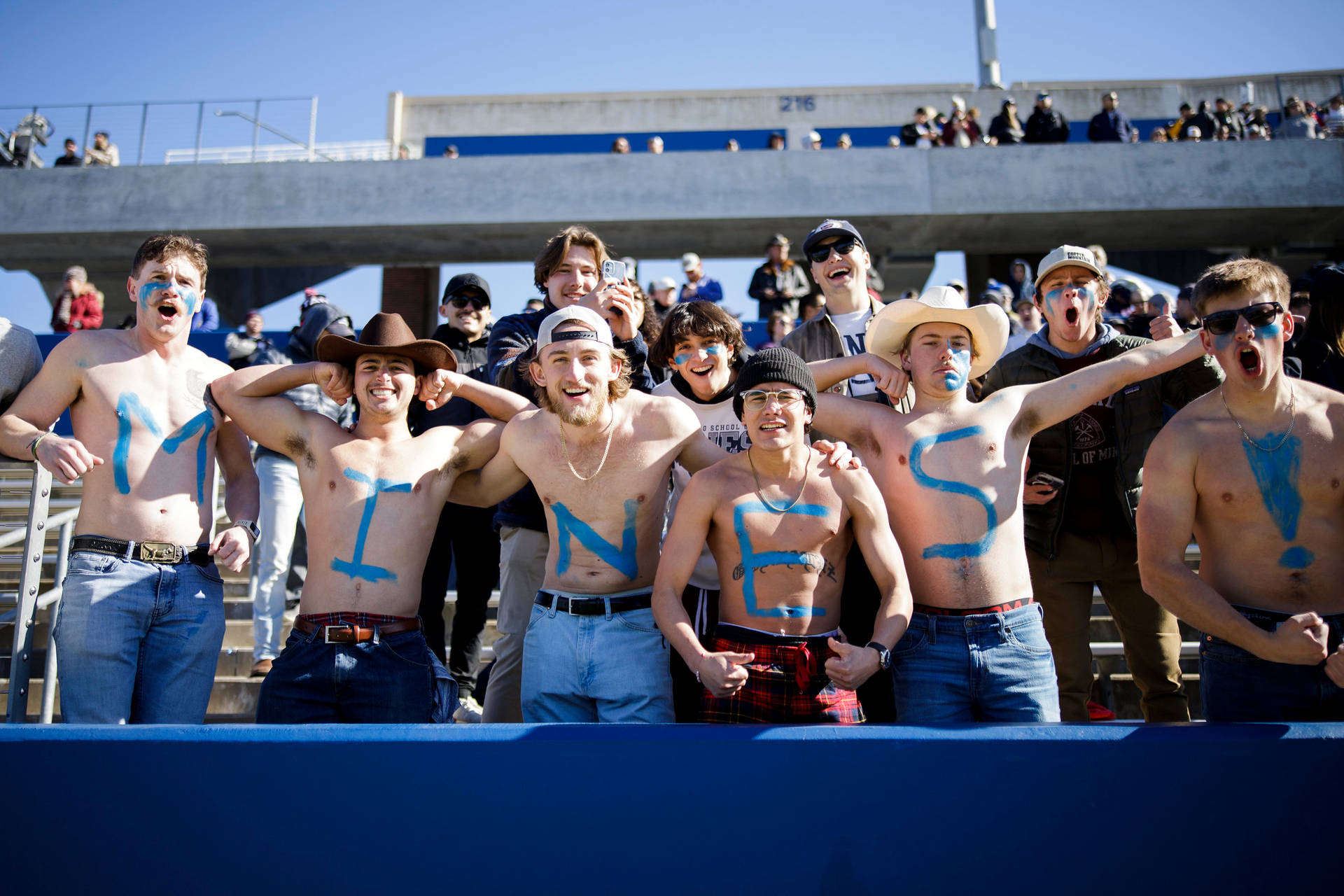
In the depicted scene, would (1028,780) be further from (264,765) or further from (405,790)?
(264,765)

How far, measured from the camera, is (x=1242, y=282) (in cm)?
→ 301

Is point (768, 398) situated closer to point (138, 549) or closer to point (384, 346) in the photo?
point (384, 346)

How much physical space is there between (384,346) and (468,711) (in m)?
2.08

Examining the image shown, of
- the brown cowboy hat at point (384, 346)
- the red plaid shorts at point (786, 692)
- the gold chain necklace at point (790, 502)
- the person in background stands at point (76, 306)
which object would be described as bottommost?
the red plaid shorts at point (786, 692)

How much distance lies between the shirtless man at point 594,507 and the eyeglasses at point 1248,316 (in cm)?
179

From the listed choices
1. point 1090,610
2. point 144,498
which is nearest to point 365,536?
point 144,498

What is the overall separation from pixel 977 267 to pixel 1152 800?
1761cm

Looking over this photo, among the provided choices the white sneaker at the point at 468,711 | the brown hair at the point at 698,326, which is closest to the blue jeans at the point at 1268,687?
the brown hair at the point at 698,326

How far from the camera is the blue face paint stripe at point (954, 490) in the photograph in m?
3.13

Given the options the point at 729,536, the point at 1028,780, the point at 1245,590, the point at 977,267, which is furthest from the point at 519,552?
the point at 977,267

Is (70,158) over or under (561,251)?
over

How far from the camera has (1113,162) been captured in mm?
15430

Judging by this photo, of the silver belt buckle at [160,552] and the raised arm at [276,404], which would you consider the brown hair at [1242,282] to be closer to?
the raised arm at [276,404]

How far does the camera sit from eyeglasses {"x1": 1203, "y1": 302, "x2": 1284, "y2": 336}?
9.62 feet
